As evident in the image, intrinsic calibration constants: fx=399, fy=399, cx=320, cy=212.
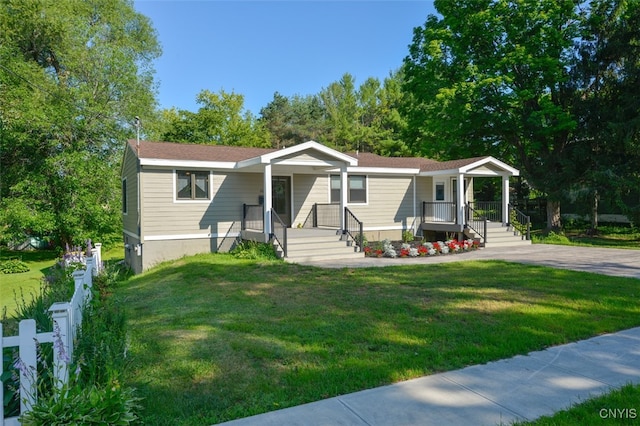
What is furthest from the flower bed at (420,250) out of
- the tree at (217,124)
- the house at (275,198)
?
the tree at (217,124)

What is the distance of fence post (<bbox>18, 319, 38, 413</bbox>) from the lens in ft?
8.65

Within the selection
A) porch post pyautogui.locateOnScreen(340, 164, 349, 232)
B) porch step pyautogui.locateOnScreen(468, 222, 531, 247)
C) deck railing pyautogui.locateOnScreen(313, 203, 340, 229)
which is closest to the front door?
deck railing pyautogui.locateOnScreen(313, 203, 340, 229)

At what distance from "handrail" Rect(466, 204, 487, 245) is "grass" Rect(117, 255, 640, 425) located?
586 cm

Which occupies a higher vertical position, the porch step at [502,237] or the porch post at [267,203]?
the porch post at [267,203]

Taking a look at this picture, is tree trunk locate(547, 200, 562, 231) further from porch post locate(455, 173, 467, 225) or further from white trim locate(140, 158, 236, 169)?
white trim locate(140, 158, 236, 169)

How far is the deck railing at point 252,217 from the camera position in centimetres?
1394

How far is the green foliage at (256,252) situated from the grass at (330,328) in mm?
2925

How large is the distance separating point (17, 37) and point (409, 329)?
89.6 feet

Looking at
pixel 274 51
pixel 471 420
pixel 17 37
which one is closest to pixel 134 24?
pixel 17 37

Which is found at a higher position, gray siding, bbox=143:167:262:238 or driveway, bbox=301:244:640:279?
gray siding, bbox=143:167:262:238

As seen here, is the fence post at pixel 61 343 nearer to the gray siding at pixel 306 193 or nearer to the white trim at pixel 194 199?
the white trim at pixel 194 199

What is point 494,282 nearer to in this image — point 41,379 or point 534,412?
point 534,412

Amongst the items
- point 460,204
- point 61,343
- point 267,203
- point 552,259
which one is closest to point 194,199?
point 267,203

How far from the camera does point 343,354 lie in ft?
13.8
